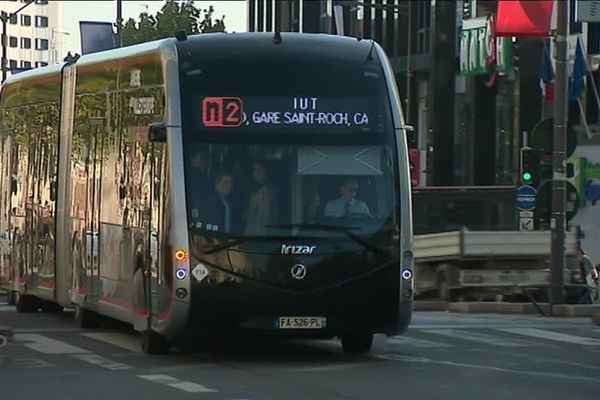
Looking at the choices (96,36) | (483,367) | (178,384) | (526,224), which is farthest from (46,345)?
(96,36)

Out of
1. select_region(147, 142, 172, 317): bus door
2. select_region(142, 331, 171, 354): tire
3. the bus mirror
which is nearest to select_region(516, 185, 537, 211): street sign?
select_region(142, 331, 171, 354): tire

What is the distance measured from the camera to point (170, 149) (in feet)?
53.8

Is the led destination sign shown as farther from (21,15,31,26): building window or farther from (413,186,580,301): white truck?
(21,15,31,26): building window

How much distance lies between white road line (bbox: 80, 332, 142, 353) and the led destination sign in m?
3.04

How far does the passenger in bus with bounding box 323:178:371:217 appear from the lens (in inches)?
647

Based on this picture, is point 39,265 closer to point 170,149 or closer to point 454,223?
point 170,149

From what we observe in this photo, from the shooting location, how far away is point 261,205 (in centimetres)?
1633

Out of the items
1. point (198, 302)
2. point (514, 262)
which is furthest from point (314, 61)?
point (514, 262)

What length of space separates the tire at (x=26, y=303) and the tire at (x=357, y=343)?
849 centimetres

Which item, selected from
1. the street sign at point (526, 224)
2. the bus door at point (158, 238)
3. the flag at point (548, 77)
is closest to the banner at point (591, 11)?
the street sign at point (526, 224)

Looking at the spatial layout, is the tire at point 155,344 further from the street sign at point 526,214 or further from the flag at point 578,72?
the flag at point 578,72

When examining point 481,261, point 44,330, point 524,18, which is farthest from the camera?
point 481,261

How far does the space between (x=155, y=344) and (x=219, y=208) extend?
205cm

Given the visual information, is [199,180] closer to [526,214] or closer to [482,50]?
[526,214]
